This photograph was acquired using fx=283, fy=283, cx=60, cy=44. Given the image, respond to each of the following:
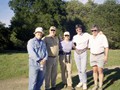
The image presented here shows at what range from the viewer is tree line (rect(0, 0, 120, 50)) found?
38625 millimetres

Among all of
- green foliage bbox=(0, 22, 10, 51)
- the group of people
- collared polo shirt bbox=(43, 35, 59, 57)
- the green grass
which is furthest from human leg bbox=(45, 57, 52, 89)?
green foliage bbox=(0, 22, 10, 51)

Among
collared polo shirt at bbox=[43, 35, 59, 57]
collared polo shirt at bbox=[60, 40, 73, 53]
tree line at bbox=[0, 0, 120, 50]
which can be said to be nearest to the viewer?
collared polo shirt at bbox=[43, 35, 59, 57]

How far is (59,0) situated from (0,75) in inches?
1368

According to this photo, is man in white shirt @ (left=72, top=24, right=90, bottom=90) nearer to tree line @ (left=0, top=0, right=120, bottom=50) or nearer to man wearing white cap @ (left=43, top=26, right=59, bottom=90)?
man wearing white cap @ (left=43, top=26, right=59, bottom=90)

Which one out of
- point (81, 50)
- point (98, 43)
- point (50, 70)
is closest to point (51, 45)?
point (50, 70)

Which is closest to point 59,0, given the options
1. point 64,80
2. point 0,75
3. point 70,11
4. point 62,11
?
point 62,11

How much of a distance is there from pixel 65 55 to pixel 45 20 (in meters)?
33.9

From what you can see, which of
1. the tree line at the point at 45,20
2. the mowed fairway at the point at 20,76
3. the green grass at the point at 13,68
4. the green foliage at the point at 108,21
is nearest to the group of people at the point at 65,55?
the mowed fairway at the point at 20,76

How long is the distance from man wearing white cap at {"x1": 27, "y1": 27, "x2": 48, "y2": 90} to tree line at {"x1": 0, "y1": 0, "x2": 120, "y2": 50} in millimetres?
27282

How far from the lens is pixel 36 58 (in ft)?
26.0

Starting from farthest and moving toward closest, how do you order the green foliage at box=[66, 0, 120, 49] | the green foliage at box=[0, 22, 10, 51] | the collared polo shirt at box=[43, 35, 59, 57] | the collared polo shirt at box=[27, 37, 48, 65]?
the green foliage at box=[66, 0, 120, 49] < the green foliage at box=[0, 22, 10, 51] < the collared polo shirt at box=[43, 35, 59, 57] < the collared polo shirt at box=[27, 37, 48, 65]

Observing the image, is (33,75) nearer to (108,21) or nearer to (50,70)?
(50,70)

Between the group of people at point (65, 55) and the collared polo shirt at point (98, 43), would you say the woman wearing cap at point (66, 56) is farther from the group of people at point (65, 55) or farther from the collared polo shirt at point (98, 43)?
the collared polo shirt at point (98, 43)

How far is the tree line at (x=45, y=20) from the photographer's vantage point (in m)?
38.6
